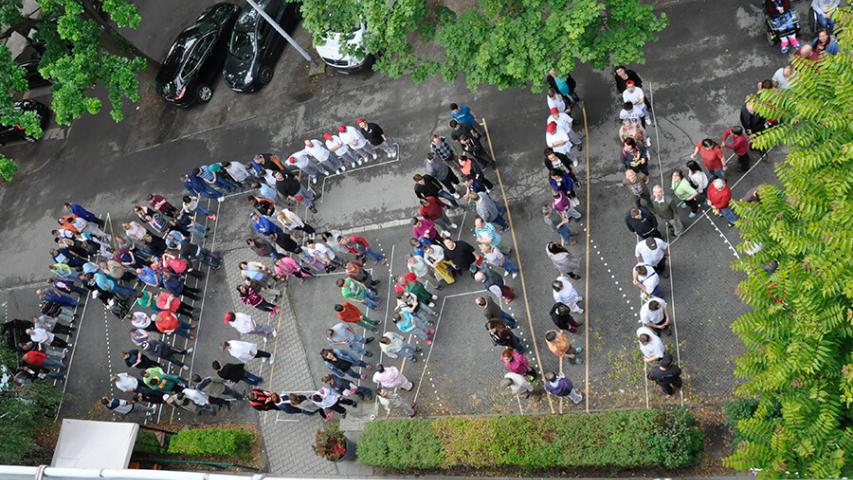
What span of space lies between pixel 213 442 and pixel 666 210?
11756 millimetres

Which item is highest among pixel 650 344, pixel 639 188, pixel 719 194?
pixel 719 194

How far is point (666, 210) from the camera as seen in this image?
1683 cm

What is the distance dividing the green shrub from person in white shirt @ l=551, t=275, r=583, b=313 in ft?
27.9

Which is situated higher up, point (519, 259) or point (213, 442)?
point (519, 259)

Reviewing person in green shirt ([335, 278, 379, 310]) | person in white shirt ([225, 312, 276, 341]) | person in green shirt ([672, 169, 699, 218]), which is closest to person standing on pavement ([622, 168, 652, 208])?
person in green shirt ([672, 169, 699, 218])

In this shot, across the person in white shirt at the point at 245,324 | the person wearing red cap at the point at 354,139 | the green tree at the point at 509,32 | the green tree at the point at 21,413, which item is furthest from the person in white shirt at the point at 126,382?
the green tree at the point at 509,32

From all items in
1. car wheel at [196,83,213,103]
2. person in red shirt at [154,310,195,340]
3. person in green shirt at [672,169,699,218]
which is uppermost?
person in green shirt at [672,169,699,218]

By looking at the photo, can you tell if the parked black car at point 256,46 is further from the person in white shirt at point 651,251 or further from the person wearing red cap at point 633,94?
the person in white shirt at point 651,251

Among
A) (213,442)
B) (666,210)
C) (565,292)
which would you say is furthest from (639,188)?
(213,442)

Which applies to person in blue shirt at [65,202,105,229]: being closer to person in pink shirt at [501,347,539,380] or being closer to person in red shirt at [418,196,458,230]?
person in red shirt at [418,196,458,230]

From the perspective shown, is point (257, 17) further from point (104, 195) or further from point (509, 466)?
point (509, 466)

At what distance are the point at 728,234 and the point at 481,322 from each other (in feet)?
18.9

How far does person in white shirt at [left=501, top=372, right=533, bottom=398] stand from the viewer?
1644 centimetres

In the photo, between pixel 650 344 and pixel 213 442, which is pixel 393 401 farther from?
pixel 650 344
